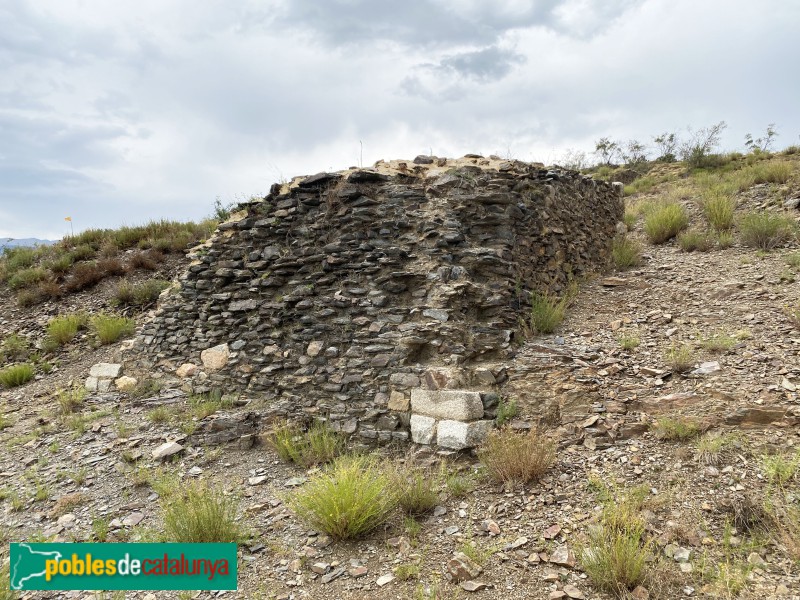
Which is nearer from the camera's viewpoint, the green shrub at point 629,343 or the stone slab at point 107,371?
the green shrub at point 629,343

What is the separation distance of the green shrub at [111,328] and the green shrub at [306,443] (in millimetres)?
5400

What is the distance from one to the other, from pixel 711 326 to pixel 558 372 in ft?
7.34

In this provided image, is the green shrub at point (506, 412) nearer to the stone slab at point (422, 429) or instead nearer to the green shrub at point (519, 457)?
the green shrub at point (519, 457)

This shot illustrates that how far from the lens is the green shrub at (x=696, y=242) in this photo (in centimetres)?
854

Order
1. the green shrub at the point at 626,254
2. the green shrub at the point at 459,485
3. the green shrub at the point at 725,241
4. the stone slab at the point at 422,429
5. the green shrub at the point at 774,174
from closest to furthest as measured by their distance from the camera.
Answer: the green shrub at the point at 459,485 < the stone slab at the point at 422,429 < the green shrub at the point at 725,241 < the green shrub at the point at 626,254 < the green shrub at the point at 774,174

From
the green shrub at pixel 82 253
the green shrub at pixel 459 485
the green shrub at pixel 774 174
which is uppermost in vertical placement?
the green shrub at pixel 774 174

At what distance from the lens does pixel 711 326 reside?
19.5ft

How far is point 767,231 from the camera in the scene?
26.0 feet

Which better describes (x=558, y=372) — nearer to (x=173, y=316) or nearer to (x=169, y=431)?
(x=169, y=431)

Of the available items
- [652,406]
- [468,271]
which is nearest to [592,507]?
[652,406]

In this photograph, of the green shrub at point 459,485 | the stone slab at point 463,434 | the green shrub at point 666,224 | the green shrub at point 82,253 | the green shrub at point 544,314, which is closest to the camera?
the green shrub at point 459,485

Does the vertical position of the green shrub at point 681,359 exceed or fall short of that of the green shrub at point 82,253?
it falls short

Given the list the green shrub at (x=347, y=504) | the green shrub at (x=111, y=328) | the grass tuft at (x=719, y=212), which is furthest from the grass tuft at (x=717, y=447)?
the green shrub at (x=111, y=328)

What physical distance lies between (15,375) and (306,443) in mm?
6463
